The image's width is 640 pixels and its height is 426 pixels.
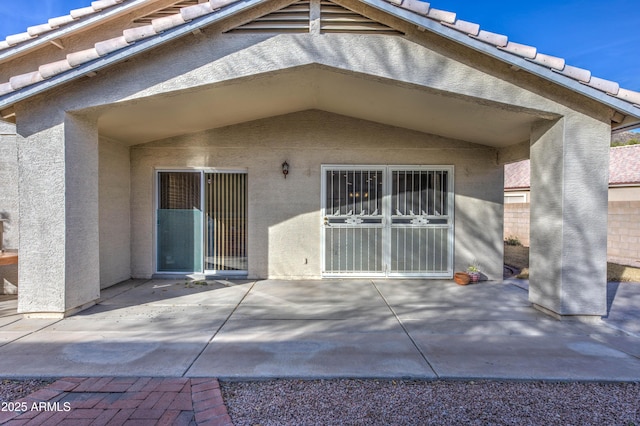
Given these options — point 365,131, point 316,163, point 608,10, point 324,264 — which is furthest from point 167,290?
point 608,10

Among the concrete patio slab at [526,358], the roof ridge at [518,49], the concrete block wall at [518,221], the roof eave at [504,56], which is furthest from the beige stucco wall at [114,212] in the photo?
the concrete block wall at [518,221]

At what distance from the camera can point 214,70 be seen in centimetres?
494

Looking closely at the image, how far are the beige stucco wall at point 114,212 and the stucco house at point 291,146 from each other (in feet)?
0.14

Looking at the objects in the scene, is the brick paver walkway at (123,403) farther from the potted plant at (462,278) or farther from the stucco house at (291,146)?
the potted plant at (462,278)

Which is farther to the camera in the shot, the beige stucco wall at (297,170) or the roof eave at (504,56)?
the beige stucco wall at (297,170)

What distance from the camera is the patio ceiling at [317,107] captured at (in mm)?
5297

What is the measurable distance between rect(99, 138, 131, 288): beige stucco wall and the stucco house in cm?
4

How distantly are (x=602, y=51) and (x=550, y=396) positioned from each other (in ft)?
61.1

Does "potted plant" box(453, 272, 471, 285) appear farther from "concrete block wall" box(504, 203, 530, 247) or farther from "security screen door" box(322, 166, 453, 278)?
"concrete block wall" box(504, 203, 530, 247)

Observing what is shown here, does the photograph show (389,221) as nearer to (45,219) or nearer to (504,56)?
(504,56)

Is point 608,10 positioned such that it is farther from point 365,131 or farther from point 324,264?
point 324,264

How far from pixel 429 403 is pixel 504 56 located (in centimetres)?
443

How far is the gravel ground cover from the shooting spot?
9.12 ft


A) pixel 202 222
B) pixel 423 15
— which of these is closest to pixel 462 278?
pixel 423 15
